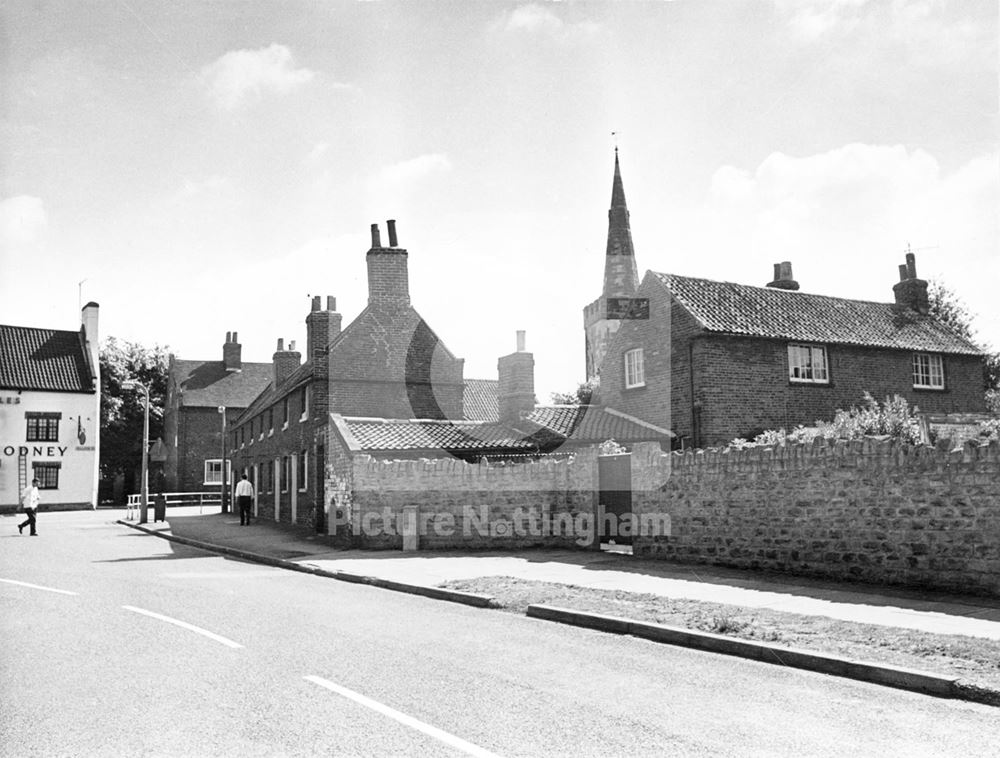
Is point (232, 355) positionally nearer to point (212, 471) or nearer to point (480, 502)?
point (212, 471)

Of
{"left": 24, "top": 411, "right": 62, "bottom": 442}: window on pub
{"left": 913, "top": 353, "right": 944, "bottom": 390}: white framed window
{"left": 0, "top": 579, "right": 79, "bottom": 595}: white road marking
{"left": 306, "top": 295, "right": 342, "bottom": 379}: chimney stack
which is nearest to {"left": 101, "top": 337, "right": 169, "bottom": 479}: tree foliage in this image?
{"left": 24, "top": 411, "right": 62, "bottom": 442}: window on pub

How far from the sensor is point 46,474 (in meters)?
45.3

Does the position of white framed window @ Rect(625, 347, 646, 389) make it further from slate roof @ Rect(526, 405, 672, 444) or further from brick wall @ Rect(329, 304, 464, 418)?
brick wall @ Rect(329, 304, 464, 418)

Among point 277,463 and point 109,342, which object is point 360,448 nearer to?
point 277,463

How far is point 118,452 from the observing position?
2154 inches

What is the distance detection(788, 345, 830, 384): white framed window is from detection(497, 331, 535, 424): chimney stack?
7.87 m

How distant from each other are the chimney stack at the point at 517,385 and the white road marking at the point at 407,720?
59.9ft

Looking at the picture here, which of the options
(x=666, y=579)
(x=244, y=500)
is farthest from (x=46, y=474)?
(x=666, y=579)

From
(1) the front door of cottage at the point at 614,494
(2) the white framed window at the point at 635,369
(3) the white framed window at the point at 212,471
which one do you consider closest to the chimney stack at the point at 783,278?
(2) the white framed window at the point at 635,369

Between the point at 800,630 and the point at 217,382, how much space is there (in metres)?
57.6

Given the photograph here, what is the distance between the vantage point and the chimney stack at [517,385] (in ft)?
82.2

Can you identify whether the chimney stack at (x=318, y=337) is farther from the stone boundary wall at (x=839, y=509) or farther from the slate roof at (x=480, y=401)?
the stone boundary wall at (x=839, y=509)

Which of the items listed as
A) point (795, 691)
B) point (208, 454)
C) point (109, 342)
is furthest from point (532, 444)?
point (109, 342)

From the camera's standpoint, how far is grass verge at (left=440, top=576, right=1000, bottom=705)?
7352 mm
